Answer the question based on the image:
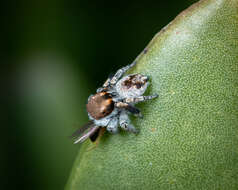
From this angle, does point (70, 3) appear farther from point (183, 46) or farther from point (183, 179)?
point (183, 179)

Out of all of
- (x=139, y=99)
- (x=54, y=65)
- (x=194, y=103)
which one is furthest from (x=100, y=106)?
(x=54, y=65)

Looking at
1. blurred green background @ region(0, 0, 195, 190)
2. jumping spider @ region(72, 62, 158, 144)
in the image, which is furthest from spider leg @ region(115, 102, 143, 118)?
blurred green background @ region(0, 0, 195, 190)

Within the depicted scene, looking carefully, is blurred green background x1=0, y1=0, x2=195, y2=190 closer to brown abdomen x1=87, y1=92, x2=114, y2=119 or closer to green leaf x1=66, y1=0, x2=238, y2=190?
brown abdomen x1=87, y1=92, x2=114, y2=119

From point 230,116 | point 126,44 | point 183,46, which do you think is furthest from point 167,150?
point 126,44

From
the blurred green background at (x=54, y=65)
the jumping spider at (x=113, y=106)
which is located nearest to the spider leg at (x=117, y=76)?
the jumping spider at (x=113, y=106)

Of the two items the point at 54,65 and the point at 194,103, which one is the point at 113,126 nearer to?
the point at 194,103

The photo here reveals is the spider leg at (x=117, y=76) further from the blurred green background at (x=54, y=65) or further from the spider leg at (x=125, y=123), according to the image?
the blurred green background at (x=54, y=65)
